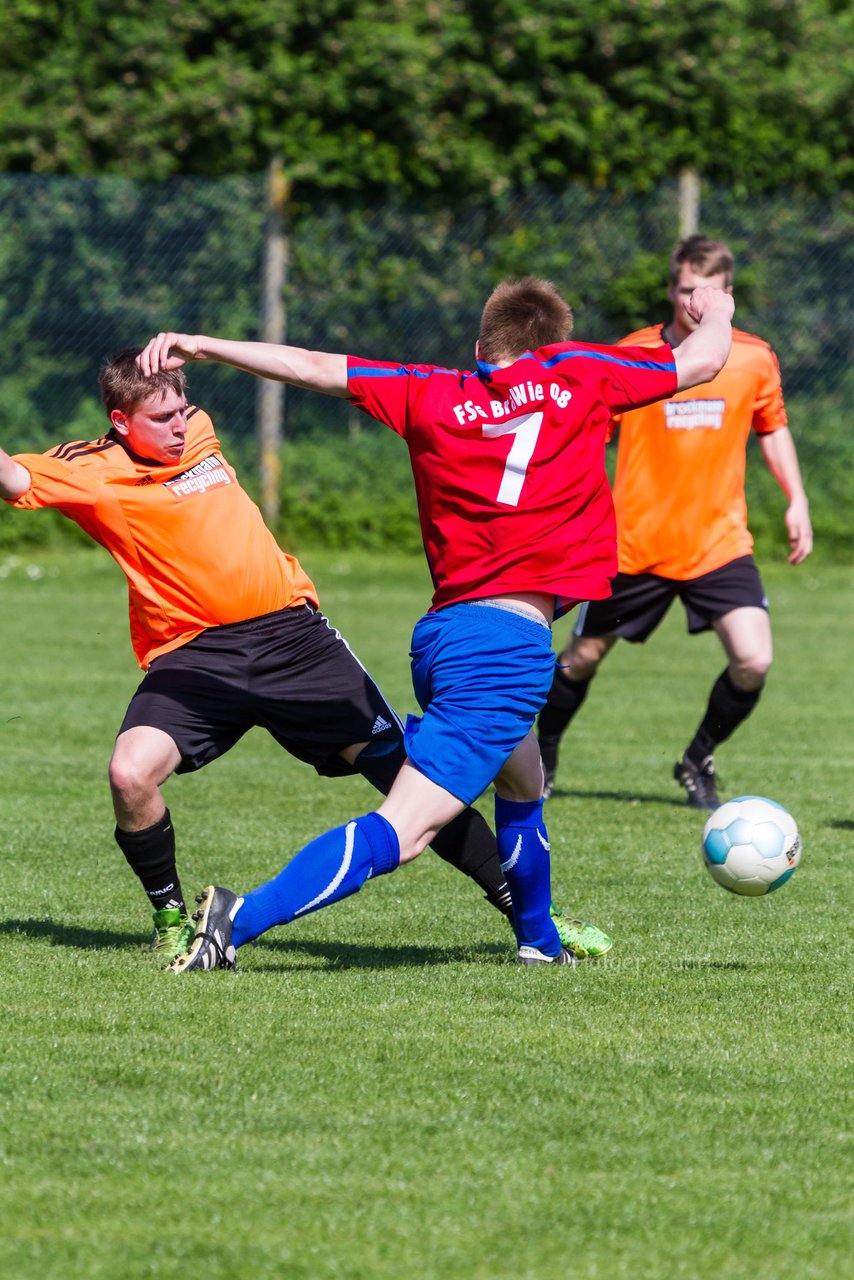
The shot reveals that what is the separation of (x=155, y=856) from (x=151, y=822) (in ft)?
0.32

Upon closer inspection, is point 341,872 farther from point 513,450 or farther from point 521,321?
point 521,321

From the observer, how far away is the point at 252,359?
14.9ft

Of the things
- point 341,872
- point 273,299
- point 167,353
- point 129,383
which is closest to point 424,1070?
point 341,872

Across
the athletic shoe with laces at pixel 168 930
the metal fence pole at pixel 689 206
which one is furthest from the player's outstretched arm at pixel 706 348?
the metal fence pole at pixel 689 206

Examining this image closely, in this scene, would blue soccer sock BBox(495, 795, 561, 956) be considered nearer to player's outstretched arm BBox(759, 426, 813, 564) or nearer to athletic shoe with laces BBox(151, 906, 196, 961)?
athletic shoe with laces BBox(151, 906, 196, 961)

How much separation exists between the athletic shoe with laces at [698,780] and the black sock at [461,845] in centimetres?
257

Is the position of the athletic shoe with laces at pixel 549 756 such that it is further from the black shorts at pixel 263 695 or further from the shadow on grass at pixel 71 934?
the shadow on grass at pixel 71 934

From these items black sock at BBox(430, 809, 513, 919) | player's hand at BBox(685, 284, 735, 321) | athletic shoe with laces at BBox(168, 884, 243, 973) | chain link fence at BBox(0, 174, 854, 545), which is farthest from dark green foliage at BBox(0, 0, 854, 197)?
athletic shoe with laces at BBox(168, 884, 243, 973)

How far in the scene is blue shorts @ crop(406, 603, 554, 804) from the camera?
4.53 m

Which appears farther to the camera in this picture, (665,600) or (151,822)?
(665,600)

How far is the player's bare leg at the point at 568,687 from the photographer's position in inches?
312

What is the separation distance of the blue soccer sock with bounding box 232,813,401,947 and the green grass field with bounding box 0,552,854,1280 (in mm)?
228

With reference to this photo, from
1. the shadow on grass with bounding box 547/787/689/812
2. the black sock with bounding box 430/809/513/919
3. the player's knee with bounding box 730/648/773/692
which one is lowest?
the shadow on grass with bounding box 547/787/689/812

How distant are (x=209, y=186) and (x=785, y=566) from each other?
620 cm
